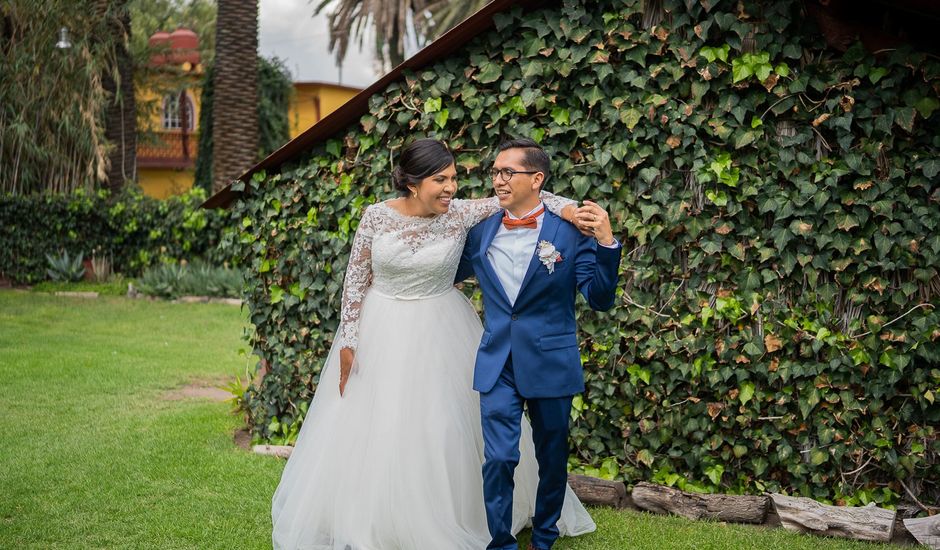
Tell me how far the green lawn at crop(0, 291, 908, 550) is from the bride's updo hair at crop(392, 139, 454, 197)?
196 centimetres

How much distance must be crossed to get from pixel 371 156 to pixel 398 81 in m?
0.52

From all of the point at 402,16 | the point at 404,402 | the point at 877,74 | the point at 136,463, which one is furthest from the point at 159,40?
the point at 877,74

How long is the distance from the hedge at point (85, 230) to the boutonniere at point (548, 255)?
41.2ft

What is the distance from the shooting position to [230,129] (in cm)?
1453

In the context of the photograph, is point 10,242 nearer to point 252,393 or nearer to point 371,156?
point 252,393

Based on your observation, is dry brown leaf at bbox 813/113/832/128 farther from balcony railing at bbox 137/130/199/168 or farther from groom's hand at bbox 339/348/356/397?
balcony railing at bbox 137/130/199/168

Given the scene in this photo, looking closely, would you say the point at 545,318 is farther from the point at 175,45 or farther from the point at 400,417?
the point at 175,45

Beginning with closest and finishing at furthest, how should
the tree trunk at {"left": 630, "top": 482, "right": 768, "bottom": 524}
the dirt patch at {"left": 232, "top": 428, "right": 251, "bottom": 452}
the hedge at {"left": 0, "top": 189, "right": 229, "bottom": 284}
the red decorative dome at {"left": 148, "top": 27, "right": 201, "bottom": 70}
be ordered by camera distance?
the tree trunk at {"left": 630, "top": 482, "right": 768, "bottom": 524} → the dirt patch at {"left": 232, "top": 428, "right": 251, "bottom": 452} → the hedge at {"left": 0, "top": 189, "right": 229, "bottom": 284} → the red decorative dome at {"left": 148, "top": 27, "right": 201, "bottom": 70}

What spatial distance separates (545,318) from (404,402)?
818mm

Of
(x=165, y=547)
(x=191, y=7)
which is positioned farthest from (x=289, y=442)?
(x=191, y=7)

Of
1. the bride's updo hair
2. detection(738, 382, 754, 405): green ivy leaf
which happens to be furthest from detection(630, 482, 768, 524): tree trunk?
the bride's updo hair

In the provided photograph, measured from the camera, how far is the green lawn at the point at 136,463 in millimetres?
4695

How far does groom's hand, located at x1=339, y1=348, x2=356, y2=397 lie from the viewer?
450 centimetres

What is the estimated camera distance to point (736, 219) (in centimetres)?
518
